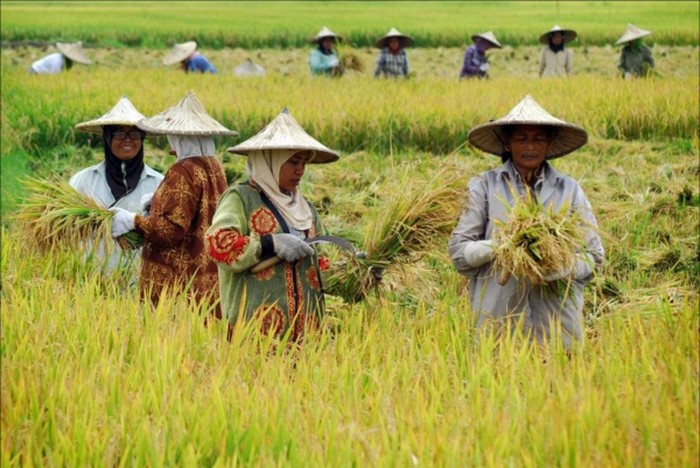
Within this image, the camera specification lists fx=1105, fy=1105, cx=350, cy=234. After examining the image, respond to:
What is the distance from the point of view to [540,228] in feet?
11.6

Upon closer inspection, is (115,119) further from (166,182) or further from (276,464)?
(276,464)

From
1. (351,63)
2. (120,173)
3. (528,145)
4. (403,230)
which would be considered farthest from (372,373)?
(351,63)

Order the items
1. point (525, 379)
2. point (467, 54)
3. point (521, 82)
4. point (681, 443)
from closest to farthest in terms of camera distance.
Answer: point (681, 443)
point (525, 379)
point (521, 82)
point (467, 54)

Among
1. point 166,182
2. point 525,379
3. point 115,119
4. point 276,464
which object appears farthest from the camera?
point 115,119

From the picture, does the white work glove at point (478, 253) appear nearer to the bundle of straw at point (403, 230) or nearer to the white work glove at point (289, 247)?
the bundle of straw at point (403, 230)

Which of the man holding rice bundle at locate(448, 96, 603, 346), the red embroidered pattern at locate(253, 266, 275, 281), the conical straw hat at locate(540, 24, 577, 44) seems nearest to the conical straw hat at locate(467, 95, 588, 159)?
the man holding rice bundle at locate(448, 96, 603, 346)

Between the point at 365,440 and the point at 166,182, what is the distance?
7.26 ft

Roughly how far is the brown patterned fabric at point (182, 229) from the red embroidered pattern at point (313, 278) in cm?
59

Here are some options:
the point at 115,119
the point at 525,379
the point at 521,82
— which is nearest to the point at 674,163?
the point at 521,82

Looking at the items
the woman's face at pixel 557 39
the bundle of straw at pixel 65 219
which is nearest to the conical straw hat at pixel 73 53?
the woman's face at pixel 557 39

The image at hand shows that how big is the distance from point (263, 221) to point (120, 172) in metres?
1.45

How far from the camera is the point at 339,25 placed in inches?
1040

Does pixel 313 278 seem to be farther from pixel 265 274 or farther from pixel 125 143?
pixel 125 143

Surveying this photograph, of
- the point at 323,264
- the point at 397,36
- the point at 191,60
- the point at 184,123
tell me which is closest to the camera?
the point at 323,264
